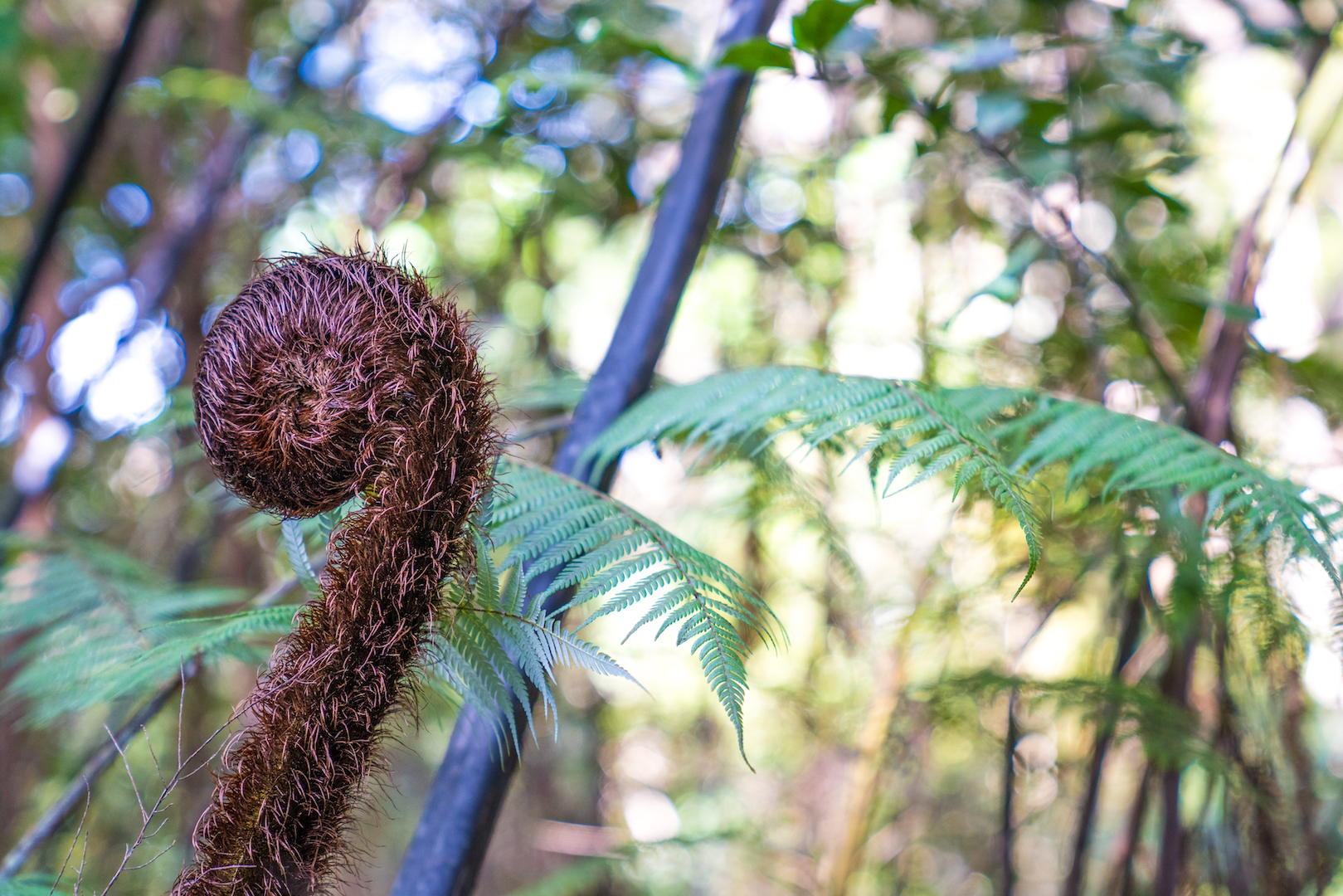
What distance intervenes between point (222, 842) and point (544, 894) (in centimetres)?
86

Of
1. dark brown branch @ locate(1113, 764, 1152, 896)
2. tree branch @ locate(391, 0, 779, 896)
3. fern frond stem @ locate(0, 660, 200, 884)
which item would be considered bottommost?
dark brown branch @ locate(1113, 764, 1152, 896)

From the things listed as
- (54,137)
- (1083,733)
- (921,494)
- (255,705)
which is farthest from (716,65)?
(54,137)

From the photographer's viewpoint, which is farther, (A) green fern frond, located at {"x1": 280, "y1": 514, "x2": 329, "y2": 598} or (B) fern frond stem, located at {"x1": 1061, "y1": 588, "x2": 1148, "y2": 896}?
(B) fern frond stem, located at {"x1": 1061, "y1": 588, "x2": 1148, "y2": 896}

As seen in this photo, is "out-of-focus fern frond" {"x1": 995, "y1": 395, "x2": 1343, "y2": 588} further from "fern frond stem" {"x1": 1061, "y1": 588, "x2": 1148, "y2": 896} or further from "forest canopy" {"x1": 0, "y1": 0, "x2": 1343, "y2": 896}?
"fern frond stem" {"x1": 1061, "y1": 588, "x2": 1148, "y2": 896}

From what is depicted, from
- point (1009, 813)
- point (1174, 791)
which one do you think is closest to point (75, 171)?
point (1009, 813)

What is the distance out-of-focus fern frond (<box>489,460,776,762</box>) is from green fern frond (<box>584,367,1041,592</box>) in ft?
0.24

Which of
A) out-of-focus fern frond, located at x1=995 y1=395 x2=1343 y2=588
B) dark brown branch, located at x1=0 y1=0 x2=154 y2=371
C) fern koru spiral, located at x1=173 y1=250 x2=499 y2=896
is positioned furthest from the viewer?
dark brown branch, located at x1=0 y1=0 x2=154 y2=371

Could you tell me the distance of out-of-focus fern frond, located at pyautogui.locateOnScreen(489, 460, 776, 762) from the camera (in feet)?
1.23

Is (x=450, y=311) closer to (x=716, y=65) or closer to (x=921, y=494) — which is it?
(x=716, y=65)

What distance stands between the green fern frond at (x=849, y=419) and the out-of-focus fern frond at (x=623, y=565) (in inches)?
2.9

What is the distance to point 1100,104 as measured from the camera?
1.31 metres

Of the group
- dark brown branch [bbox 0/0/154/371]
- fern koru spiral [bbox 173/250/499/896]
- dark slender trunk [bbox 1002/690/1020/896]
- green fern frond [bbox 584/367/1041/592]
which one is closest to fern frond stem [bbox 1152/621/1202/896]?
dark slender trunk [bbox 1002/690/1020/896]

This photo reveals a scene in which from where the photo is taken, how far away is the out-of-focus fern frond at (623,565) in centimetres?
37

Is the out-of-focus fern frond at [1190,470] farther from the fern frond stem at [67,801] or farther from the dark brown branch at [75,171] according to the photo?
the dark brown branch at [75,171]
